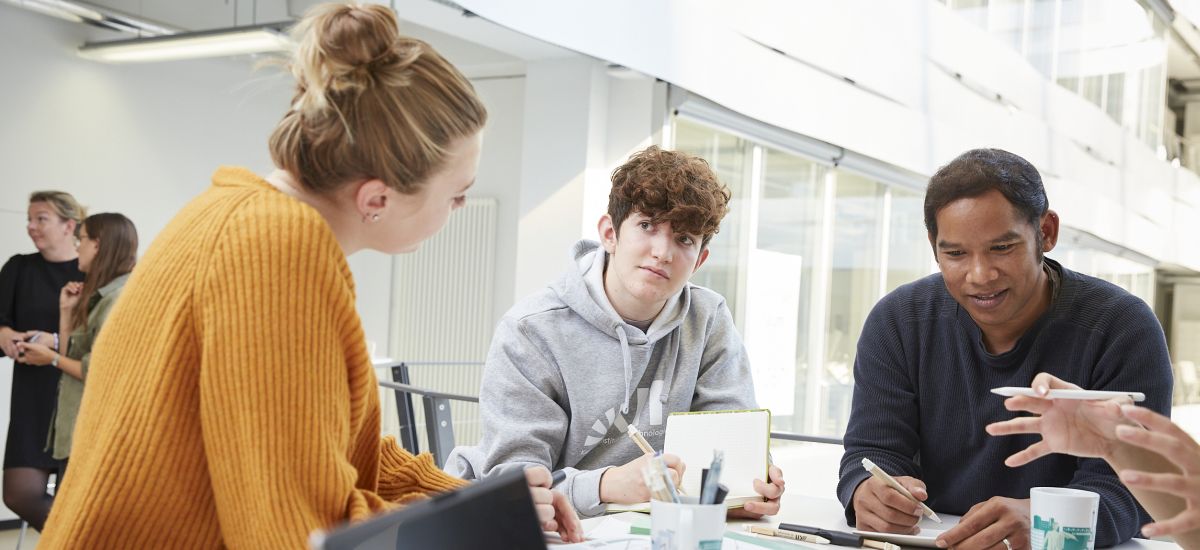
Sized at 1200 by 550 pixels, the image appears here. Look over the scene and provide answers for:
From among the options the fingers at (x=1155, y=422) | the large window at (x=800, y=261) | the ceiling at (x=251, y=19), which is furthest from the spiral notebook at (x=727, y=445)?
the ceiling at (x=251, y=19)

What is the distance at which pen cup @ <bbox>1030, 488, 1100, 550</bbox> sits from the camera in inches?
55.2

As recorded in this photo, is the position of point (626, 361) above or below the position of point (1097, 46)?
below

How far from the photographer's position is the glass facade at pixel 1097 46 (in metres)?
9.73

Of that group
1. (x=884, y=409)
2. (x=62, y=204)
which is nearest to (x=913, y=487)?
(x=884, y=409)

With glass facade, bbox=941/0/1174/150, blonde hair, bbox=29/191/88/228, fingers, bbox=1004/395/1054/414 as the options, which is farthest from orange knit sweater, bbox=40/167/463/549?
glass facade, bbox=941/0/1174/150

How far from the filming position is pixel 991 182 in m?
1.92

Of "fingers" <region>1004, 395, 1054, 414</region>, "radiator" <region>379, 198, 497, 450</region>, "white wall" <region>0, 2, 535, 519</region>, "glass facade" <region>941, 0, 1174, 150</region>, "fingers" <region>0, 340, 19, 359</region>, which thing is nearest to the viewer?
"fingers" <region>1004, 395, 1054, 414</region>

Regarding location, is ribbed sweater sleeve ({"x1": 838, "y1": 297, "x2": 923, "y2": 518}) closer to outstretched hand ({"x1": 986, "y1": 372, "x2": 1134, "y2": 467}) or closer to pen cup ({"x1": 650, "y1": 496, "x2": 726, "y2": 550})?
outstretched hand ({"x1": 986, "y1": 372, "x2": 1134, "y2": 467})

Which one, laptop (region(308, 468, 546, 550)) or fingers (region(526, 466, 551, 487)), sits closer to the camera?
laptop (region(308, 468, 546, 550))

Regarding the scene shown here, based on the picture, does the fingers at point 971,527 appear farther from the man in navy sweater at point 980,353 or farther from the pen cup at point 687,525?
the pen cup at point 687,525

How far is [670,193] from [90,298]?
3.18 meters

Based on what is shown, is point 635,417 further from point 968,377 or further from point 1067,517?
point 1067,517

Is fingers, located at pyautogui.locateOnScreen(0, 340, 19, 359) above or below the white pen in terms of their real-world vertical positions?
below

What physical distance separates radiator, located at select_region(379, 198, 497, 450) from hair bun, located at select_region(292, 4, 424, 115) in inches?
224
